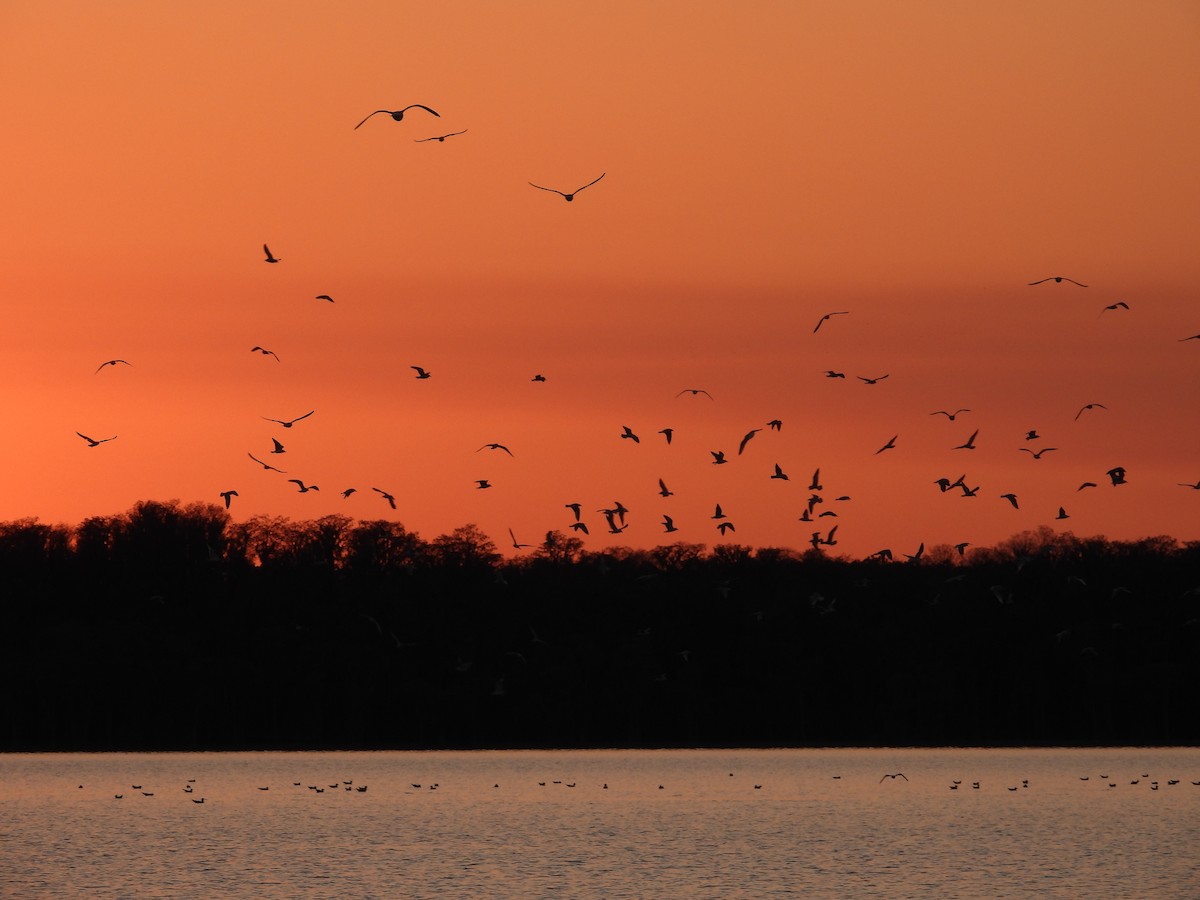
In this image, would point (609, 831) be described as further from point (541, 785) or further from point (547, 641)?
point (547, 641)

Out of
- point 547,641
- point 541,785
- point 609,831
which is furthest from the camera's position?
point 547,641

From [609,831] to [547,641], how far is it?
61.9 metres

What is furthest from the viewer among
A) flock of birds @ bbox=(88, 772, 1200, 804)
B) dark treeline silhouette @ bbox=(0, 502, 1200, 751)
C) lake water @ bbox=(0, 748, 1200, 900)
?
dark treeline silhouette @ bbox=(0, 502, 1200, 751)

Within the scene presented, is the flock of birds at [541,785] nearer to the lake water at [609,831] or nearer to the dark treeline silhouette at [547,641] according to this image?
the lake water at [609,831]

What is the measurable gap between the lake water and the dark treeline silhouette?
Result: 4809 mm

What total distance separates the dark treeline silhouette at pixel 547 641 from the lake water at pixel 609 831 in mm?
4809

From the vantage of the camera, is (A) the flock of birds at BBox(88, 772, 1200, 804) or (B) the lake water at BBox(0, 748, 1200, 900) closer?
(B) the lake water at BBox(0, 748, 1200, 900)

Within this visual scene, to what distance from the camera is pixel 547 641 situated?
150 m

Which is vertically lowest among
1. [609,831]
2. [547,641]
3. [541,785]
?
[609,831]

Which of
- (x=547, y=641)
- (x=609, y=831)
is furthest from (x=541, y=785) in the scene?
(x=609, y=831)

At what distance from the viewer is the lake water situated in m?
66.2

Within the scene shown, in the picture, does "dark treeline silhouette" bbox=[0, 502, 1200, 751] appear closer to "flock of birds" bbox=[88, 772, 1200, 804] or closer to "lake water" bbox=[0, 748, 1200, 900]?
"lake water" bbox=[0, 748, 1200, 900]

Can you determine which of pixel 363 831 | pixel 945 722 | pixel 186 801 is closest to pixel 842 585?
pixel 945 722

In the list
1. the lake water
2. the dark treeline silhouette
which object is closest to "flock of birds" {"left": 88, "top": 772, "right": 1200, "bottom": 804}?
the lake water
